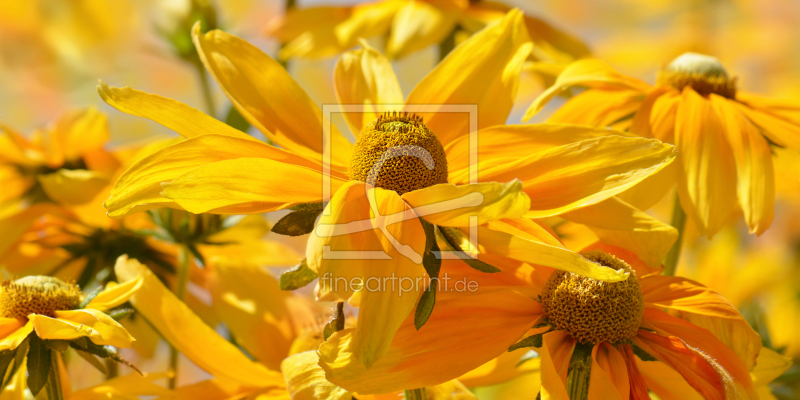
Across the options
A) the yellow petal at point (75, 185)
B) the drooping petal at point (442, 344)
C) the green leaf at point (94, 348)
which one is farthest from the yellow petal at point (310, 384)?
the yellow petal at point (75, 185)

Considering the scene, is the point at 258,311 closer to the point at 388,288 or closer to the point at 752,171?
the point at 388,288

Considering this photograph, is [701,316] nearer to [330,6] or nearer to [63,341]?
[63,341]

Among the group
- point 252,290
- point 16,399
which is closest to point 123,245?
point 252,290

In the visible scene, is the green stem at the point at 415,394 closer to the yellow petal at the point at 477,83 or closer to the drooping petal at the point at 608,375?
the drooping petal at the point at 608,375

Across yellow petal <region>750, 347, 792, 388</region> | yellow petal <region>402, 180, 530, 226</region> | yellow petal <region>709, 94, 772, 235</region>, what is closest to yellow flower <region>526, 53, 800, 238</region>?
yellow petal <region>709, 94, 772, 235</region>

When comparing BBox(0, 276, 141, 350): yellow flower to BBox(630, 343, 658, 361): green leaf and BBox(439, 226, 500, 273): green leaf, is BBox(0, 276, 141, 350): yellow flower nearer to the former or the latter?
BBox(439, 226, 500, 273): green leaf

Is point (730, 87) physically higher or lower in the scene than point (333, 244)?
higher

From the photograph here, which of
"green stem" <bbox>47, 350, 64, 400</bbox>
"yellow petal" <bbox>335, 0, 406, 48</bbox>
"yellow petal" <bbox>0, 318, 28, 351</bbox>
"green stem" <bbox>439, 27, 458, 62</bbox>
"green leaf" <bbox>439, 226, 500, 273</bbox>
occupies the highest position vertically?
"yellow petal" <bbox>335, 0, 406, 48</bbox>
